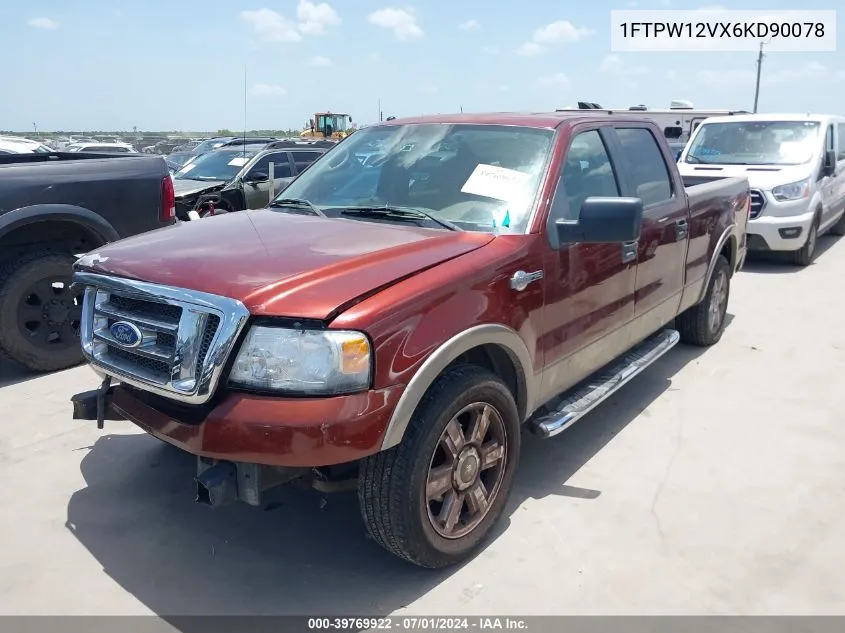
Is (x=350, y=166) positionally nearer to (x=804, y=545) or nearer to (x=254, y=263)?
(x=254, y=263)

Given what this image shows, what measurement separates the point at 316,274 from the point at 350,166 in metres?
1.63

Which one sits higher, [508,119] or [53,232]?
[508,119]

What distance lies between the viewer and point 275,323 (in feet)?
8.30

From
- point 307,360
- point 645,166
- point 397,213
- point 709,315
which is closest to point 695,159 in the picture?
point 709,315

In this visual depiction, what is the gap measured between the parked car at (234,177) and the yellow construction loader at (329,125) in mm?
20002

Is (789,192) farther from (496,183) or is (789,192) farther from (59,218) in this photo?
(59,218)

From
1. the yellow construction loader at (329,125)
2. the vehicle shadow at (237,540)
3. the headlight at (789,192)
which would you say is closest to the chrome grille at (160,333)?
the vehicle shadow at (237,540)

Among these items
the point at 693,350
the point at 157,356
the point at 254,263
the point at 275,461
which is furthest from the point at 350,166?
the point at 693,350

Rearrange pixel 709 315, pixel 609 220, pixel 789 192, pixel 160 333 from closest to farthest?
pixel 160 333, pixel 609 220, pixel 709 315, pixel 789 192

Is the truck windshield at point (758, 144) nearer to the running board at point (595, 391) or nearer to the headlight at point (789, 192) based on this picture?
the headlight at point (789, 192)

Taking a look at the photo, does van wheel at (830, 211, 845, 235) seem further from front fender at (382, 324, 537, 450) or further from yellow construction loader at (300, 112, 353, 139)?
yellow construction loader at (300, 112, 353, 139)

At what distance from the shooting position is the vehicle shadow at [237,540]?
2906mm

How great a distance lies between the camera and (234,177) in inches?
461

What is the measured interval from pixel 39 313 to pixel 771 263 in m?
8.92
